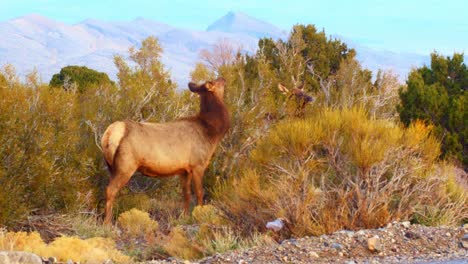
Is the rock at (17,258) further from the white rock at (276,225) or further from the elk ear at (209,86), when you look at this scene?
the elk ear at (209,86)

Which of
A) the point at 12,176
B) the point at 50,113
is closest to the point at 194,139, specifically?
the point at 50,113

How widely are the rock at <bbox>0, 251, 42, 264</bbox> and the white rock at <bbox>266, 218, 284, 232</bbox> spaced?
332cm

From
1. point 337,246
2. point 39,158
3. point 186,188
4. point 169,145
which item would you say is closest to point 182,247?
point 337,246

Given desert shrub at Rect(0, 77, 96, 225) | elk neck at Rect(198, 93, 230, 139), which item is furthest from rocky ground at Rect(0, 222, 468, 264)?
elk neck at Rect(198, 93, 230, 139)

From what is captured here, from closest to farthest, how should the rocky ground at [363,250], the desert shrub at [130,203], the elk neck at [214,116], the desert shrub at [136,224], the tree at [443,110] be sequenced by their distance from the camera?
the rocky ground at [363,250] < the desert shrub at [136,224] < the elk neck at [214,116] < the desert shrub at [130,203] < the tree at [443,110]

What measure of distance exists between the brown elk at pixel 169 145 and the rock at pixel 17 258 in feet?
15.2

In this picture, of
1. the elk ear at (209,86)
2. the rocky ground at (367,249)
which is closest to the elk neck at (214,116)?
the elk ear at (209,86)

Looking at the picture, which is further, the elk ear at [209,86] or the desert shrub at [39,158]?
the elk ear at [209,86]

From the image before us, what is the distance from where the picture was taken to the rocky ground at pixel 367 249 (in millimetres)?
9453

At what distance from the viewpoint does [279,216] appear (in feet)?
35.8

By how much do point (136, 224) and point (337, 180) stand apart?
372cm

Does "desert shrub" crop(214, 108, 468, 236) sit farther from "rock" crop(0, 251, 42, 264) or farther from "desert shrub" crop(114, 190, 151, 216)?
"desert shrub" crop(114, 190, 151, 216)

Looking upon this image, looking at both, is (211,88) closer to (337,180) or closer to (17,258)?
(337,180)

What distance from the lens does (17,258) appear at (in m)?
8.83
